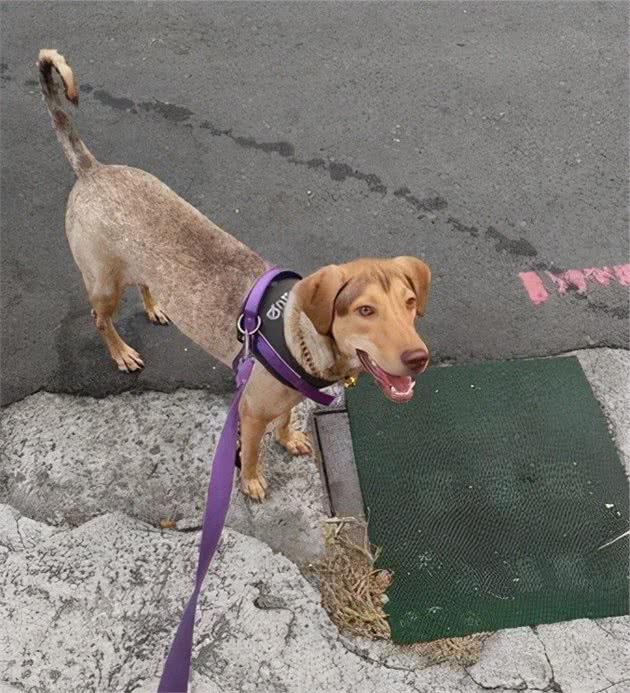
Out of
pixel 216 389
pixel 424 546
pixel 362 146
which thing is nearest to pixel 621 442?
pixel 424 546

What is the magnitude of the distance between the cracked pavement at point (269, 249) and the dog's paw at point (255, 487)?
0.06 meters

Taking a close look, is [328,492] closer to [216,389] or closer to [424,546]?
[424,546]

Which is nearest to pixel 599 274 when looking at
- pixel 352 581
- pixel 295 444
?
pixel 295 444

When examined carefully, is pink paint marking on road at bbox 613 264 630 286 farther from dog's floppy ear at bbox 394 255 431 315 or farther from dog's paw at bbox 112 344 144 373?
dog's paw at bbox 112 344 144 373

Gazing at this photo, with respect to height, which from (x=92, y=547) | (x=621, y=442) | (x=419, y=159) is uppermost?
(x=419, y=159)

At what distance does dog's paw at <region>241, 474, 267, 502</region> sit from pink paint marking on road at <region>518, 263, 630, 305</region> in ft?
7.46

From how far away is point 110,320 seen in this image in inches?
157

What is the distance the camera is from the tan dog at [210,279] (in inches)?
104

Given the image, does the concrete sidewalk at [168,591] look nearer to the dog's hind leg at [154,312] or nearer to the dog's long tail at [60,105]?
the dog's hind leg at [154,312]

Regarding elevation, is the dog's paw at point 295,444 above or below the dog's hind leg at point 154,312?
below

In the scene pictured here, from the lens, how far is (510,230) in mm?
5082

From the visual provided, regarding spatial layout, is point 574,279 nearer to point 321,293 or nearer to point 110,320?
point 321,293

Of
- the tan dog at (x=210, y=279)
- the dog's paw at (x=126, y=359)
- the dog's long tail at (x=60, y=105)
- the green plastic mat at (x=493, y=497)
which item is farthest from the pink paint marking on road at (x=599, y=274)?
the dog's long tail at (x=60, y=105)

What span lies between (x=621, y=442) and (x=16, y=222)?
13.8 ft
